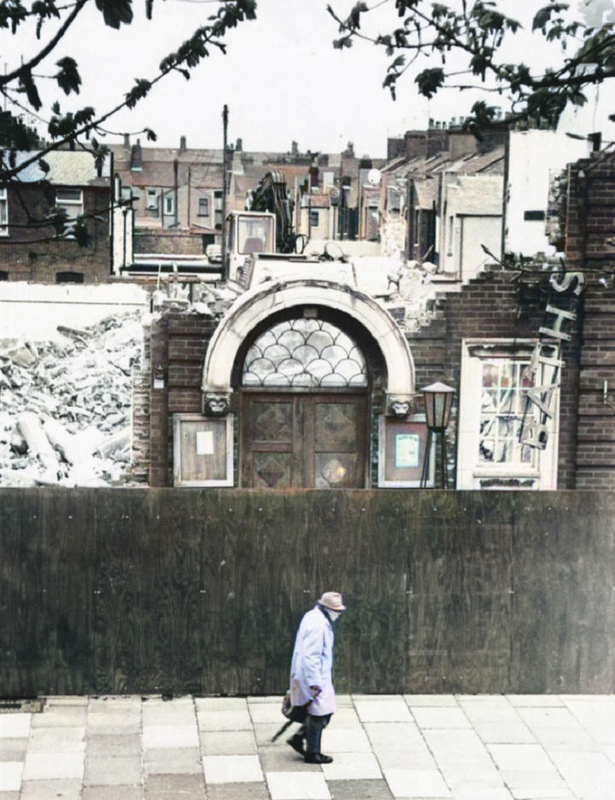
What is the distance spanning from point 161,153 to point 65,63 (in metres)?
7.75

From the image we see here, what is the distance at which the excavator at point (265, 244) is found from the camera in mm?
13602

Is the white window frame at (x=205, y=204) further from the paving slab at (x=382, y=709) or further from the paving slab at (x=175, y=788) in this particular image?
the paving slab at (x=175, y=788)

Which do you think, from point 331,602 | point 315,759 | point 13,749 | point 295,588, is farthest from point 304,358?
point 13,749

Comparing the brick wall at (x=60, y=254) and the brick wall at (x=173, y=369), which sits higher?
the brick wall at (x=60, y=254)

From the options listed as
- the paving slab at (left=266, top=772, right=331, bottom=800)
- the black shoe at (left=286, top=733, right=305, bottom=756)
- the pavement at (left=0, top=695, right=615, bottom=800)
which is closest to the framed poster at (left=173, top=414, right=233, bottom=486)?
the pavement at (left=0, top=695, right=615, bottom=800)

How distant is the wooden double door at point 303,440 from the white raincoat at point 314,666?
4.48 meters

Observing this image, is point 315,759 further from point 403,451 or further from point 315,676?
point 403,451

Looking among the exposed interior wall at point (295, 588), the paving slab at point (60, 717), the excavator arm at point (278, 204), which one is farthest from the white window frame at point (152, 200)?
the paving slab at point (60, 717)

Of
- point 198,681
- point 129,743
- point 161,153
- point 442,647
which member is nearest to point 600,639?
point 442,647

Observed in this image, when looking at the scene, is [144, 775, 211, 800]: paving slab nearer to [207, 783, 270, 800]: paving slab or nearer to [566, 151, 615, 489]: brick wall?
[207, 783, 270, 800]: paving slab

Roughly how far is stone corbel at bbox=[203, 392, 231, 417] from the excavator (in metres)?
1.19

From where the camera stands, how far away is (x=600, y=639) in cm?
1129

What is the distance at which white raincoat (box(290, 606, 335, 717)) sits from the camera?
9383mm

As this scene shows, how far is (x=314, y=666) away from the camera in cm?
939
